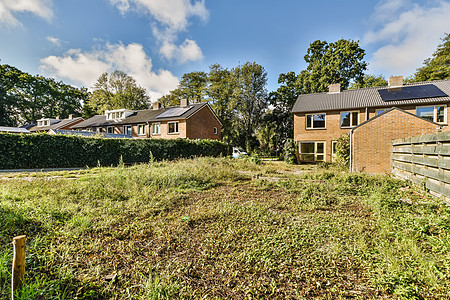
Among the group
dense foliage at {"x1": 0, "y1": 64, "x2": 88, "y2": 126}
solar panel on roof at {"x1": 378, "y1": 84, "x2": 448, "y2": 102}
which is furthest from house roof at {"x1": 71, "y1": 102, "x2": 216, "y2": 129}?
solar panel on roof at {"x1": 378, "y1": 84, "x2": 448, "y2": 102}

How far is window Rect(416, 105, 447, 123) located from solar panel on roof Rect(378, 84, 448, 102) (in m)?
0.92

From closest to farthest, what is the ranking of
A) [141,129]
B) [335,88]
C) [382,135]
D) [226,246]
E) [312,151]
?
[226,246] → [382,135] → [312,151] → [335,88] → [141,129]

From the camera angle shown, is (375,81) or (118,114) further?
(375,81)

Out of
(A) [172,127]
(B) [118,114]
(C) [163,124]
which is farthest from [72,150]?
(B) [118,114]

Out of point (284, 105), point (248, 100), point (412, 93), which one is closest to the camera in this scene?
point (412, 93)

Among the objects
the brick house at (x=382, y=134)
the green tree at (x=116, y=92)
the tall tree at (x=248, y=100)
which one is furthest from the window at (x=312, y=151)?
the green tree at (x=116, y=92)

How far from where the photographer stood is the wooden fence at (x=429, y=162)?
13.3 ft

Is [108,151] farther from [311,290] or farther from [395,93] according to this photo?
[395,93]

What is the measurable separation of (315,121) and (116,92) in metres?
40.6

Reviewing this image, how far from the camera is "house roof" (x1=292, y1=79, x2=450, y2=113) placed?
1681cm

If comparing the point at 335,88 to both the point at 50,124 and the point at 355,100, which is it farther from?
the point at 50,124

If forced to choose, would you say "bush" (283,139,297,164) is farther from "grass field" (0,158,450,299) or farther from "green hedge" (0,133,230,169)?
"grass field" (0,158,450,299)

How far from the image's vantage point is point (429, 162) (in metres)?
4.81

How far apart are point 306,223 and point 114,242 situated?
130 inches
